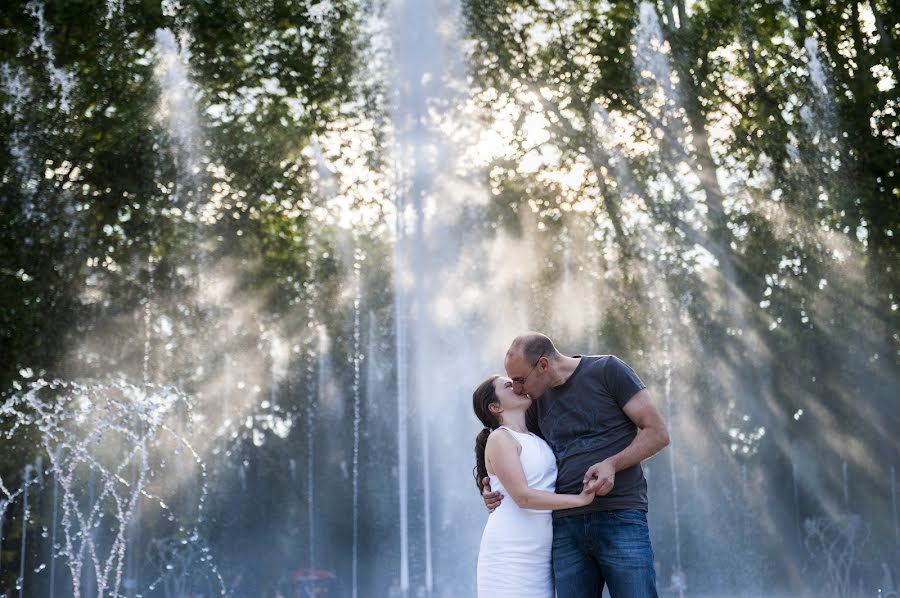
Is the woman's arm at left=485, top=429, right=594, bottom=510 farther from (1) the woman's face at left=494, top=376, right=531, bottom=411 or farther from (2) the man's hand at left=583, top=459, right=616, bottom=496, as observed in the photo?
(1) the woman's face at left=494, top=376, right=531, bottom=411

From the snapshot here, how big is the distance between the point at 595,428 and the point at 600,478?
0.67ft

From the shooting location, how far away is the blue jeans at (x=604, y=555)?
321 cm

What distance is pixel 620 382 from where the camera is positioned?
3.35 m

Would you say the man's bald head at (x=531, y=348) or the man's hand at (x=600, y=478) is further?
the man's bald head at (x=531, y=348)

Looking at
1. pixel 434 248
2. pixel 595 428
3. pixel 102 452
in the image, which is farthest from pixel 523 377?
pixel 102 452

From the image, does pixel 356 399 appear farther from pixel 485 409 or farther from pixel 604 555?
pixel 604 555

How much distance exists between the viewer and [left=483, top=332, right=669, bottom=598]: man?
3.23 metres

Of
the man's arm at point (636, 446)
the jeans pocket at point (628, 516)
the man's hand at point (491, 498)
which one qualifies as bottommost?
the jeans pocket at point (628, 516)

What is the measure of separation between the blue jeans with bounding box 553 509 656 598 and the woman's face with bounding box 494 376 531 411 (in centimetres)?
38

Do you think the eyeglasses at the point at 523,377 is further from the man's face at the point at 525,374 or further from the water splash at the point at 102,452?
the water splash at the point at 102,452

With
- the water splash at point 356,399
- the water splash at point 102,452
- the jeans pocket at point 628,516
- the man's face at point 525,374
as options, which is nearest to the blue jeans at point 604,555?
the jeans pocket at point 628,516

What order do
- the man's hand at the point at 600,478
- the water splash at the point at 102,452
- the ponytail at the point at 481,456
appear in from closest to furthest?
the man's hand at the point at 600,478, the ponytail at the point at 481,456, the water splash at the point at 102,452

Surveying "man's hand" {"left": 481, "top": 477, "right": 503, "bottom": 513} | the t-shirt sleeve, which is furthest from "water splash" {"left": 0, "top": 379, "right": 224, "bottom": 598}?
the t-shirt sleeve

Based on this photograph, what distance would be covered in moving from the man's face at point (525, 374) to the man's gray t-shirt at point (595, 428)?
0.10 meters
